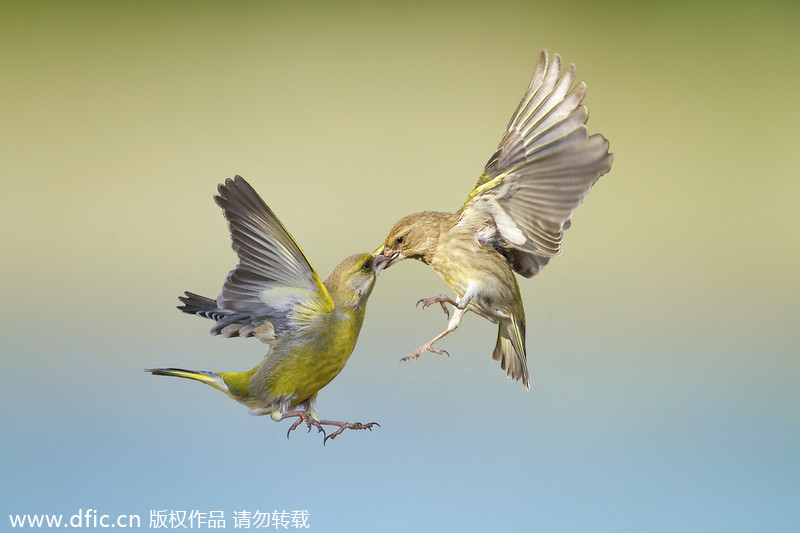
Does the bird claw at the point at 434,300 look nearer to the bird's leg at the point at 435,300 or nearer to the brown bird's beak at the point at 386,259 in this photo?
the bird's leg at the point at 435,300

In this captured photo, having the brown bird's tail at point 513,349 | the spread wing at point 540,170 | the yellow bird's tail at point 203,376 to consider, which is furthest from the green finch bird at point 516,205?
the yellow bird's tail at point 203,376

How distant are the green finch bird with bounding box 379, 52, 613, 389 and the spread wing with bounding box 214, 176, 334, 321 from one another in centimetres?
20

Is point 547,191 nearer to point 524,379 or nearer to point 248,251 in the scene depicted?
point 524,379

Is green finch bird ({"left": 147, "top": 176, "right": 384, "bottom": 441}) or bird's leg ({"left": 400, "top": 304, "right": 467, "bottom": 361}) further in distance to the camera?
bird's leg ({"left": 400, "top": 304, "right": 467, "bottom": 361})

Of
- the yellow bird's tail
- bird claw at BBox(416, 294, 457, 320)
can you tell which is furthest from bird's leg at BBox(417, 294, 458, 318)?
the yellow bird's tail

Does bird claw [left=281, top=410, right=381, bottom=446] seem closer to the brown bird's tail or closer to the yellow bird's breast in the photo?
the yellow bird's breast

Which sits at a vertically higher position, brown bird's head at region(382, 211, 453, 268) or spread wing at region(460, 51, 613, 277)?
spread wing at region(460, 51, 613, 277)

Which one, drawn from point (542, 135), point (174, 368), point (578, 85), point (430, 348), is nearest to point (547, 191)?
point (542, 135)

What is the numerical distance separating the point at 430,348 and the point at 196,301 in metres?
0.54

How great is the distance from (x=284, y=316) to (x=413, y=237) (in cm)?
34

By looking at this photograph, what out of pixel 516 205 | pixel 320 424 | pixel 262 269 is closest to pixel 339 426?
pixel 320 424

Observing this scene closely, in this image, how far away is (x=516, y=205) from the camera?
1939 millimetres

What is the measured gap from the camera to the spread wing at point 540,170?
74.0 inches

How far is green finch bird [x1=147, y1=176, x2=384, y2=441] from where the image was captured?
1748mm
